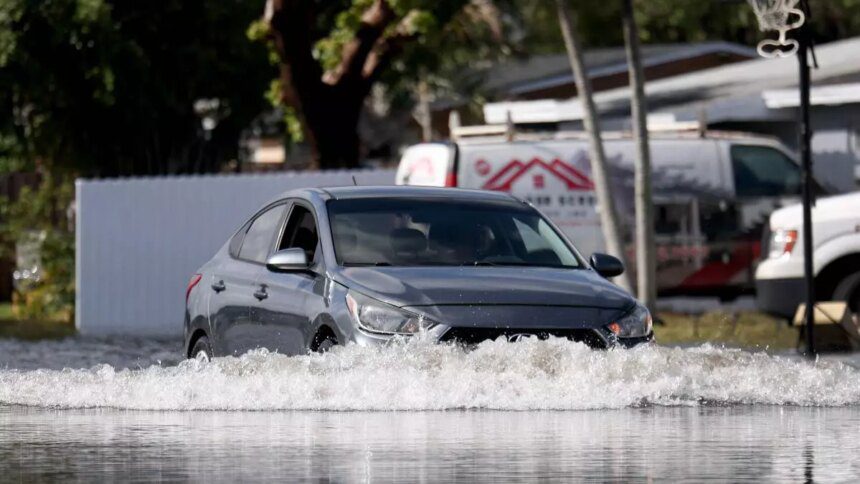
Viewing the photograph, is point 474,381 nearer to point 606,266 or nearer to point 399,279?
point 399,279

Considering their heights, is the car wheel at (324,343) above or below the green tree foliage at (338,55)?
below

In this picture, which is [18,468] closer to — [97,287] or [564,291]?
[564,291]

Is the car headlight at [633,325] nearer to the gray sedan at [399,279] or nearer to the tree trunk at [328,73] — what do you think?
the gray sedan at [399,279]

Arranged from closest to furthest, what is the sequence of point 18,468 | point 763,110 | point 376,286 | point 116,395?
point 18,468, point 376,286, point 116,395, point 763,110

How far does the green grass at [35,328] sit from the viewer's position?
2484 centimetres

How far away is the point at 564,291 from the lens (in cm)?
1249

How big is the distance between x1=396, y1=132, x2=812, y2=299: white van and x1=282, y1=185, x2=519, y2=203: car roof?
398 inches

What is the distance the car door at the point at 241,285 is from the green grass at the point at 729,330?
7.09 metres

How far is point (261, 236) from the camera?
1419 centimetres

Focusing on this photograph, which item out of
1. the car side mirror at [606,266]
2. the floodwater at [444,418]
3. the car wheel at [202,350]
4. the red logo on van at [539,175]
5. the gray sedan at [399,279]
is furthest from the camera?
the red logo on van at [539,175]

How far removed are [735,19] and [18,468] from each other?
54.6 m

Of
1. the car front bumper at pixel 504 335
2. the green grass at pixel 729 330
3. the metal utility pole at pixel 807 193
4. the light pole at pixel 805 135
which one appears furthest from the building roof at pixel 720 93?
the car front bumper at pixel 504 335

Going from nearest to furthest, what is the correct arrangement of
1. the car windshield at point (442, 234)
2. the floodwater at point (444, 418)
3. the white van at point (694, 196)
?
the floodwater at point (444, 418), the car windshield at point (442, 234), the white van at point (694, 196)

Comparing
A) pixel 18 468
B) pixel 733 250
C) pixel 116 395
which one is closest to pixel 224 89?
pixel 733 250
